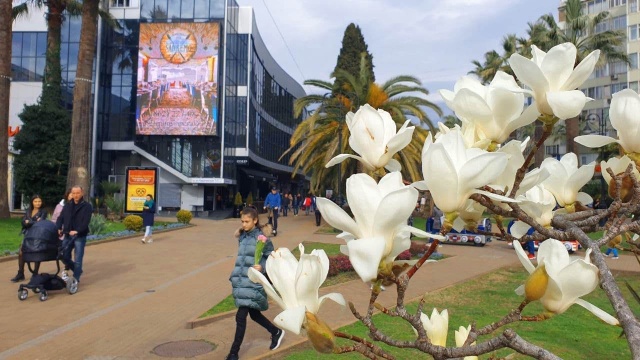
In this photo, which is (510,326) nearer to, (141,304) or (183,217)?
(141,304)

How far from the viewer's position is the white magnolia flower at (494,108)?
43.4 inches

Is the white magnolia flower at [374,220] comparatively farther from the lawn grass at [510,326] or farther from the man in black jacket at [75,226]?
the man in black jacket at [75,226]

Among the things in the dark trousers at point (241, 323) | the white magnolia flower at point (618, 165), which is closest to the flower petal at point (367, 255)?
the white magnolia flower at point (618, 165)

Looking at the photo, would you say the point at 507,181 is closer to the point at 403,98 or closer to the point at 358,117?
the point at 358,117

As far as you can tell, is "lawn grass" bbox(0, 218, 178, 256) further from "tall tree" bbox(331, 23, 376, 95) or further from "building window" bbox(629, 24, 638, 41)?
"building window" bbox(629, 24, 638, 41)

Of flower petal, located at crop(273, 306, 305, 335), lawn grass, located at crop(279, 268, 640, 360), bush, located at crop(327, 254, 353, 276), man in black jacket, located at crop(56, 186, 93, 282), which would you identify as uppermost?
flower petal, located at crop(273, 306, 305, 335)

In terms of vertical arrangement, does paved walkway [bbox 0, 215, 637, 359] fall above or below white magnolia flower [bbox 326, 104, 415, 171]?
below

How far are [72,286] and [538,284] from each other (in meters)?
8.95

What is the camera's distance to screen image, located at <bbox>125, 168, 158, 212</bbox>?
22500 mm

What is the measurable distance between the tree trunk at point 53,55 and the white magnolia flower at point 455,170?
2809cm

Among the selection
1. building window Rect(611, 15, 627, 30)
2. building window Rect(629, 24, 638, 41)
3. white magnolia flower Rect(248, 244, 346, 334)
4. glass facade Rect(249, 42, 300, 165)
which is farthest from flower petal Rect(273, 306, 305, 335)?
building window Rect(611, 15, 627, 30)

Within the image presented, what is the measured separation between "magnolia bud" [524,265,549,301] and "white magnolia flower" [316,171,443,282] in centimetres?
19

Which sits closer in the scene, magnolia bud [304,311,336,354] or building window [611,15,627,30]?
magnolia bud [304,311,336,354]

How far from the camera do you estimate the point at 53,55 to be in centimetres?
2527
